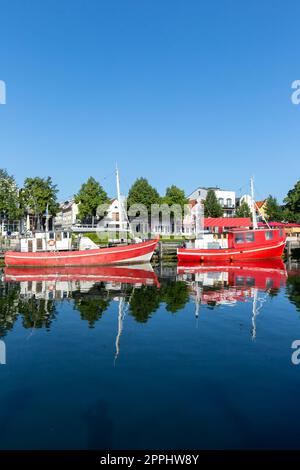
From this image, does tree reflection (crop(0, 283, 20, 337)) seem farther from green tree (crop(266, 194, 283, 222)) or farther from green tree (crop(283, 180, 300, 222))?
green tree (crop(266, 194, 283, 222))

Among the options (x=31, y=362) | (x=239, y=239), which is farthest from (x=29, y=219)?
(x=31, y=362)

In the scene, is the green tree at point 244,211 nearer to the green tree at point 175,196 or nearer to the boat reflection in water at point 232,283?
the green tree at point 175,196

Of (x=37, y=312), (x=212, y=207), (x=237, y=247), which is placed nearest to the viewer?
(x=37, y=312)

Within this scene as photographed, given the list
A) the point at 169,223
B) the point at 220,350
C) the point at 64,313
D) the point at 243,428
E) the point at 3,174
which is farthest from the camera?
the point at 169,223

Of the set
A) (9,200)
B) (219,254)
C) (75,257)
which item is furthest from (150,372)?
(9,200)

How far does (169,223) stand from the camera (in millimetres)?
84188

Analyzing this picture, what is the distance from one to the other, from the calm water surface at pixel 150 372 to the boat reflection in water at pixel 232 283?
30cm

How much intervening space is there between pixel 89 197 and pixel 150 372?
59109 millimetres

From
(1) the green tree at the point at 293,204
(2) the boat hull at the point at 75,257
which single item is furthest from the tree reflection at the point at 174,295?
(1) the green tree at the point at 293,204

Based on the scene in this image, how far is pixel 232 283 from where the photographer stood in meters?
28.9

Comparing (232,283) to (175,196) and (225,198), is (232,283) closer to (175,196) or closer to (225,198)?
(175,196)
